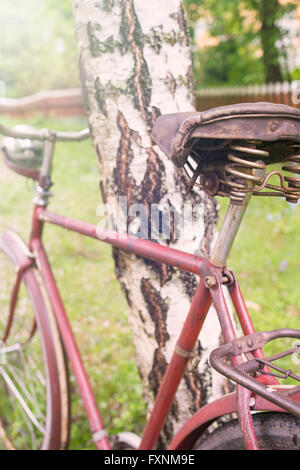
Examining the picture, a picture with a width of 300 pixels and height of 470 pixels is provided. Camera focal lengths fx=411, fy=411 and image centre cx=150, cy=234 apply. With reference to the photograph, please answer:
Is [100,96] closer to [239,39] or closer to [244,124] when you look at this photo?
[244,124]

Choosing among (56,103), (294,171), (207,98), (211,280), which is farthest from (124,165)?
(56,103)

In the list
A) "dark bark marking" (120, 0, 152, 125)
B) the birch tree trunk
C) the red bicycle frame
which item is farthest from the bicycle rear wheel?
"dark bark marking" (120, 0, 152, 125)

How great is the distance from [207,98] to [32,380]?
32.0 ft

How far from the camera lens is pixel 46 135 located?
1689 millimetres

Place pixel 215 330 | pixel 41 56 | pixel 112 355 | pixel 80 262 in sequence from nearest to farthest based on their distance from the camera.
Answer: pixel 215 330, pixel 112 355, pixel 80 262, pixel 41 56

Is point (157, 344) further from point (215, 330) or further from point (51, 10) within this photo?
point (51, 10)

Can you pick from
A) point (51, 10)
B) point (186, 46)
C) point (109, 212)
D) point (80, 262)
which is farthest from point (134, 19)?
point (51, 10)

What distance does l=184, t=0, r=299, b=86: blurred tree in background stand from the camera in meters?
A: 7.21

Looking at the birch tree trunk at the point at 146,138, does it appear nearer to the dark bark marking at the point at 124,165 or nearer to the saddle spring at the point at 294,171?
the dark bark marking at the point at 124,165

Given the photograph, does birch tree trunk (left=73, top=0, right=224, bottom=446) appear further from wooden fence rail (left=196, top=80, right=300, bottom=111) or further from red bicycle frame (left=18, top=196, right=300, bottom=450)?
wooden fence rail (left=196, top=80, right=300, bottom=111)

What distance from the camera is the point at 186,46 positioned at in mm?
1391

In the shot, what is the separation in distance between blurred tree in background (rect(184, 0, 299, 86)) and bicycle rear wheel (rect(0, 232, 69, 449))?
4236 mm

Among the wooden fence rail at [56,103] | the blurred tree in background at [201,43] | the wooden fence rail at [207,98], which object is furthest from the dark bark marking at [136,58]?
the wooden fence rail at [56,103]
